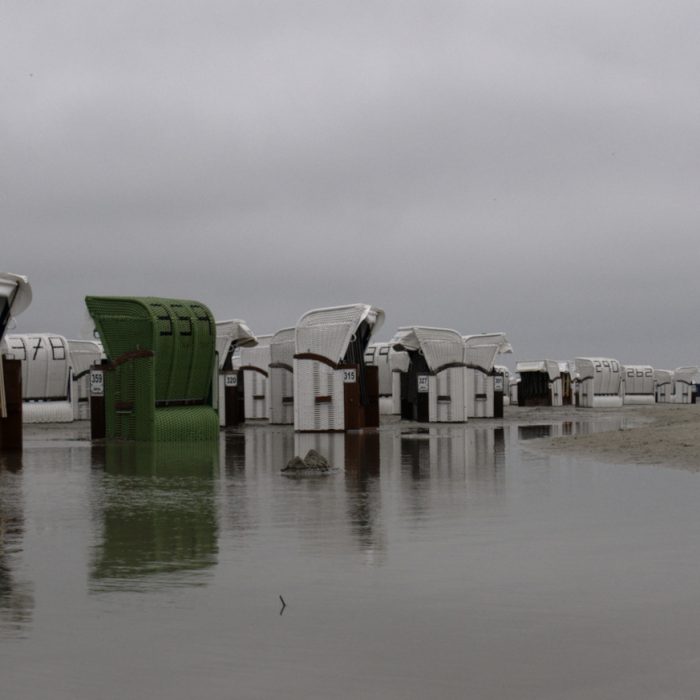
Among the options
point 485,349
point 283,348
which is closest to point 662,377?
point 485,349

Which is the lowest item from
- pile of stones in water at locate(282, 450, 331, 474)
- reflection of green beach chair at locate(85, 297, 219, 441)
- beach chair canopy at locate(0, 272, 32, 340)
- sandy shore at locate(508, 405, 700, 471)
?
sandy shore at locate(508, 405, 700, 471)

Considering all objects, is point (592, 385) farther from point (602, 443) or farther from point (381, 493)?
point (381, 493)

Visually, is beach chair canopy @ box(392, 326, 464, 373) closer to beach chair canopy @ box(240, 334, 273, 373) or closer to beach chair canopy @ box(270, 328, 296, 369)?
beach chair canopy @ box(270, 328, 296, 369)

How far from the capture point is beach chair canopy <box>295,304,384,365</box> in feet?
94.2

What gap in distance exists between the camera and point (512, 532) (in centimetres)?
812

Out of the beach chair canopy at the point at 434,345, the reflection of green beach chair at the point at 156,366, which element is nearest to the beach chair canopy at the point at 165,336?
the reflection of green beach chair at the point at 156,366

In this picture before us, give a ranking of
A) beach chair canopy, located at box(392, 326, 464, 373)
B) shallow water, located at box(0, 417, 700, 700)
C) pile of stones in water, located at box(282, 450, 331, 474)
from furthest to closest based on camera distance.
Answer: beach chair canopy, located at box(392, 326, 464, 373), pile of stones in water, located at box(282, 450, 331, 474), shallow water, located at box(0, 417, 700, 700)

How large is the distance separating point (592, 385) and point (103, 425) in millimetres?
40955

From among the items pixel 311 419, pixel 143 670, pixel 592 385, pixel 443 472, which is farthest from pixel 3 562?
pixel 592 385

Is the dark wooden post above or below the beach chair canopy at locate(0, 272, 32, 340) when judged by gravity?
below

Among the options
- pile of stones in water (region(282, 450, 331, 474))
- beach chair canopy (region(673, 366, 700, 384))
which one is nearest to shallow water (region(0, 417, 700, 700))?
pile of stones in water (region(282, 450, 331, 474))

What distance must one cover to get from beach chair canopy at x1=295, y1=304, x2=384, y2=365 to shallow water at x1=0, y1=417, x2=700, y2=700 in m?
16.8

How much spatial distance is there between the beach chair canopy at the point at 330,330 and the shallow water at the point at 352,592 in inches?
660

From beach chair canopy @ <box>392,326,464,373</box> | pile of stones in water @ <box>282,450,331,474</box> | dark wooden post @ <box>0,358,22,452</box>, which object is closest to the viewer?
pile of stones in water @ <box>282,450,331,474</box>
